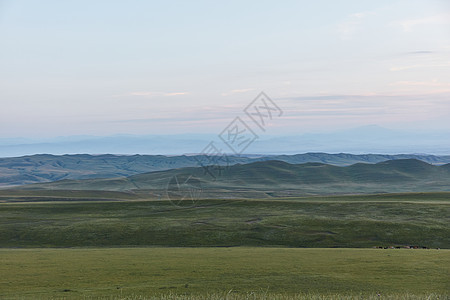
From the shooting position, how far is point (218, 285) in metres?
34.2

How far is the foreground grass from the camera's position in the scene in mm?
31797

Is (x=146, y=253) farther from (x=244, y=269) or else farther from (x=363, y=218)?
(x=363, y=218)

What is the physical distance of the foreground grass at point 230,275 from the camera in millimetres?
31797

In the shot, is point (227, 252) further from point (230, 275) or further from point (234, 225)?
point (234, 225)

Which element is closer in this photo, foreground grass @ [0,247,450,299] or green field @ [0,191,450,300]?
foreground grass @ [0,247,450,299]

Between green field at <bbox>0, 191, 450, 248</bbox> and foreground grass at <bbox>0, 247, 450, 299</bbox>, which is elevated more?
foreground grass at <bbox>0, 247, 450, 299</bbox>

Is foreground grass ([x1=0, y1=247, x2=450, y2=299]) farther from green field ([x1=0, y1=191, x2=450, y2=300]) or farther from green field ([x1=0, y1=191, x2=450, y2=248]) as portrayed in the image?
green field ([x1=0, y1=191, x2=450, y2=248])

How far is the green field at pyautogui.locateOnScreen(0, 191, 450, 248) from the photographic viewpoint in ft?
211

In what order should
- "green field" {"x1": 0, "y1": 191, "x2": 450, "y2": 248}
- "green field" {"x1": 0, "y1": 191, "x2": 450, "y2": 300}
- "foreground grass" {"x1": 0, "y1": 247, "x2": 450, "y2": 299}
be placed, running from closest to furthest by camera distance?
"foreground grass" {"x1": 0, "y1": 247, "x2": 450, "y2": 299}
"green field" {"x1": 0, "y1": 191, "x2": 450, "y2": 300}
"green field" {"x1": 0, "y1": 191, "x2": 450, "y2": 248}

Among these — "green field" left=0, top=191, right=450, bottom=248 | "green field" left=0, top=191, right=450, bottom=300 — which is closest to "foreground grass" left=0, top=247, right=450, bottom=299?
"green field" left=0, top=191, right=450, bottom=300

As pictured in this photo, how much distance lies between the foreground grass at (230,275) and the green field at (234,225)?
1454 cm

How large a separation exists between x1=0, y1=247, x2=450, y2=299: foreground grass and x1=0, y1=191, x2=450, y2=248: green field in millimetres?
14538

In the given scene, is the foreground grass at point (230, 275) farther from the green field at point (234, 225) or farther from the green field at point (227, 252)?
the green field at point (234, 225)

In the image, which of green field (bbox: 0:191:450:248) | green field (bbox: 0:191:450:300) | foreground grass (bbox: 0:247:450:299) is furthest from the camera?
green field (bbox: 0:191:450:248)
